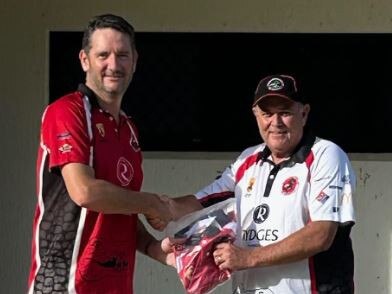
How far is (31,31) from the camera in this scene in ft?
18.2

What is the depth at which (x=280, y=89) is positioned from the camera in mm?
3619

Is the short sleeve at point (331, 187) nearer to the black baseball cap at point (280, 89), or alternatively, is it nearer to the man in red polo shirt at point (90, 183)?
the black baseball cap at point (280, 89)

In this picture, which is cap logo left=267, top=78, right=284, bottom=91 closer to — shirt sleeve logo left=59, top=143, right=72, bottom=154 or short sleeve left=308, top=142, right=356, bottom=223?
short sleeve left=308, top=142, right=356, bottom=223

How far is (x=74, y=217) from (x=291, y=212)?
0.79 meters

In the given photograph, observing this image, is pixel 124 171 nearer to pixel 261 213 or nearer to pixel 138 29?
pixel 261 213

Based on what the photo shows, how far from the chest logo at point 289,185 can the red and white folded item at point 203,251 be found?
0.74 feet

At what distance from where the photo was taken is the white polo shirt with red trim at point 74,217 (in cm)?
335

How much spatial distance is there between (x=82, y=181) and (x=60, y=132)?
20cm

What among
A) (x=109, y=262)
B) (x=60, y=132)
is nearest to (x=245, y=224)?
(x=109, y=262)

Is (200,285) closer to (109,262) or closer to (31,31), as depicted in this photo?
(109,262)

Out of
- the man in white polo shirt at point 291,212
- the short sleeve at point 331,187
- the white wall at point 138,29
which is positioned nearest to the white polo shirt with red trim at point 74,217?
the man in white polo shirt at point 291,212

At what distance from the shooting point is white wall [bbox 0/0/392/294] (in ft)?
18.1

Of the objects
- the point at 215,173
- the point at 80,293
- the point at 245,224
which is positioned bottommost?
the point at 80,293

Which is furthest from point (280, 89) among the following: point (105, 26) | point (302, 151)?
point (105, 26)
